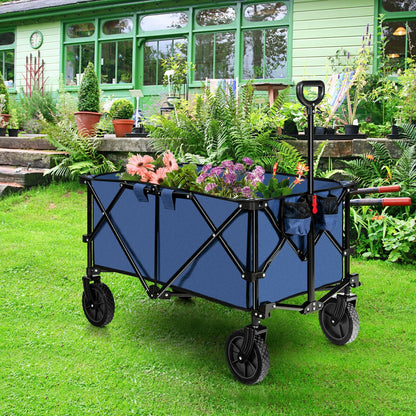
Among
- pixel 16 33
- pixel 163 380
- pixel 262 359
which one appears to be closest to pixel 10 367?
pixel 163 380

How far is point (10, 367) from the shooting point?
263 centimetres

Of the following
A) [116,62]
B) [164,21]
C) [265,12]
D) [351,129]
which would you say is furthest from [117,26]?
[351,129]

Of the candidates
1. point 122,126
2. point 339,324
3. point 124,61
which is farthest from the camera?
point 124,61

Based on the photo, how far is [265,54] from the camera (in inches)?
360

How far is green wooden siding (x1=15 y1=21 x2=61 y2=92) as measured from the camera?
11.5m

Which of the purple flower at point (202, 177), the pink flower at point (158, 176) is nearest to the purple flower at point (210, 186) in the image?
the purple flower at point (202, 177)

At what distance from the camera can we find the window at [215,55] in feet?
31.2

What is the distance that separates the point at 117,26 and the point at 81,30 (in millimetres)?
1006

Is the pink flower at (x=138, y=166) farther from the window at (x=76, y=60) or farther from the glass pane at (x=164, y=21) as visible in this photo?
the window at (x=76, y=60)

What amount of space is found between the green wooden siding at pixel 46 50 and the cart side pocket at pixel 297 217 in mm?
9987

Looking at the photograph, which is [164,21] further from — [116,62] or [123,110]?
[123,110]

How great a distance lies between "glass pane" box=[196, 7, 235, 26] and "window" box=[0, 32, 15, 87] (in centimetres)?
520

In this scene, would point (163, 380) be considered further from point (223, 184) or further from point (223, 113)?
point (223, 113)

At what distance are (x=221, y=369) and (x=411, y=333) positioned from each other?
1250 mm
